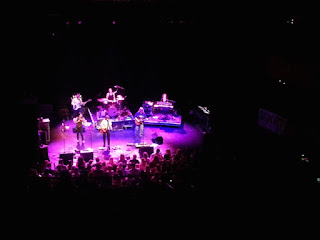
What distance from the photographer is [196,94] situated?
18.3 m

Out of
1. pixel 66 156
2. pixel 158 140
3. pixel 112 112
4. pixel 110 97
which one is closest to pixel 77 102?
pixel 110 97

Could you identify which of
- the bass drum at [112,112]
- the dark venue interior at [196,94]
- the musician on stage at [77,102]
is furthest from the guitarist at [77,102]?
the bass drum at [112,112]

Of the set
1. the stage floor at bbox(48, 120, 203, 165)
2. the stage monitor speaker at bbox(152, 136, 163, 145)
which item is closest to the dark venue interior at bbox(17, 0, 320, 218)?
the stage floor at bbox(48, 120, 203, 165)

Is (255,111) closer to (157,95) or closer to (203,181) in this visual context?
(203,181)

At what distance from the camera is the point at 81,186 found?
24.6 feet

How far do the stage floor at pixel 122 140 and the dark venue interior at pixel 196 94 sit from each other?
0.10 m

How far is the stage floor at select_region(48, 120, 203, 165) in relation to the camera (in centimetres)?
1248

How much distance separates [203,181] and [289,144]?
3664 mm

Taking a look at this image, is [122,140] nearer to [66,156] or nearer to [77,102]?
[77,102]

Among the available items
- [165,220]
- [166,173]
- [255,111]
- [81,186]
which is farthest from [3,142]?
[255,111]

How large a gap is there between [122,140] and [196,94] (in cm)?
631

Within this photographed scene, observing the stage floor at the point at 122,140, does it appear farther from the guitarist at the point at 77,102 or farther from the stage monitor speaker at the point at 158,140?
the guitarist at the point at 77,102

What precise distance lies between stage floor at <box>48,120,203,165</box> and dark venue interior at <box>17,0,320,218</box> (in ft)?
0.32

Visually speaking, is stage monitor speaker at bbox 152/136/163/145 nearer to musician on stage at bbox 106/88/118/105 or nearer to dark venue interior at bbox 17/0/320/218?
dark venue interior at bbox 17/0/320/218
